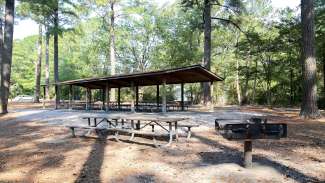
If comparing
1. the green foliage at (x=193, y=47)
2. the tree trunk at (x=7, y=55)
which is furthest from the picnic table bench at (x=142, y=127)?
the green foliage at (x=193, y=47)

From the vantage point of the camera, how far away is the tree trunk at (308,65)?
42.7ft

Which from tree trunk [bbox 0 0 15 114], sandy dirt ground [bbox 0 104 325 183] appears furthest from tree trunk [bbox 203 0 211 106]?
Result: sandy dirt ground [bbox 0 104 325 183]

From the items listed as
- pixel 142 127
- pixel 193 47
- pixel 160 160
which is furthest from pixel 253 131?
pixel 193 47

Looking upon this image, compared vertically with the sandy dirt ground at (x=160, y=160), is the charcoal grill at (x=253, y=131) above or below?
above

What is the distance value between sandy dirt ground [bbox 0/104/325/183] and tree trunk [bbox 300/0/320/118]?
13.2 feet

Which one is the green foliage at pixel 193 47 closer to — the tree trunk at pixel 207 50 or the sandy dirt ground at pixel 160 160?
the tree trunk at pixel 207 50

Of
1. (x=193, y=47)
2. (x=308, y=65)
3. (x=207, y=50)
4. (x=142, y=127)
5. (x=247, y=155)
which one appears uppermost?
(x=193, y=47)

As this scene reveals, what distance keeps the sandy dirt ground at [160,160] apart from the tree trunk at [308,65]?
401 cm

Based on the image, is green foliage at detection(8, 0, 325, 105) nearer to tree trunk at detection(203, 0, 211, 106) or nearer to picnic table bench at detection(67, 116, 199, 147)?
tree trunk at detection(203, 0, 211, 106)

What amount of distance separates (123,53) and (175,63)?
40.8ft

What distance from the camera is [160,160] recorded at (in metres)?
6.40

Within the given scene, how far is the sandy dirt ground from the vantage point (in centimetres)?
525

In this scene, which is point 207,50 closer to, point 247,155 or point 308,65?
point 308,65

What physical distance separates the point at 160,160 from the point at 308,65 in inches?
366
